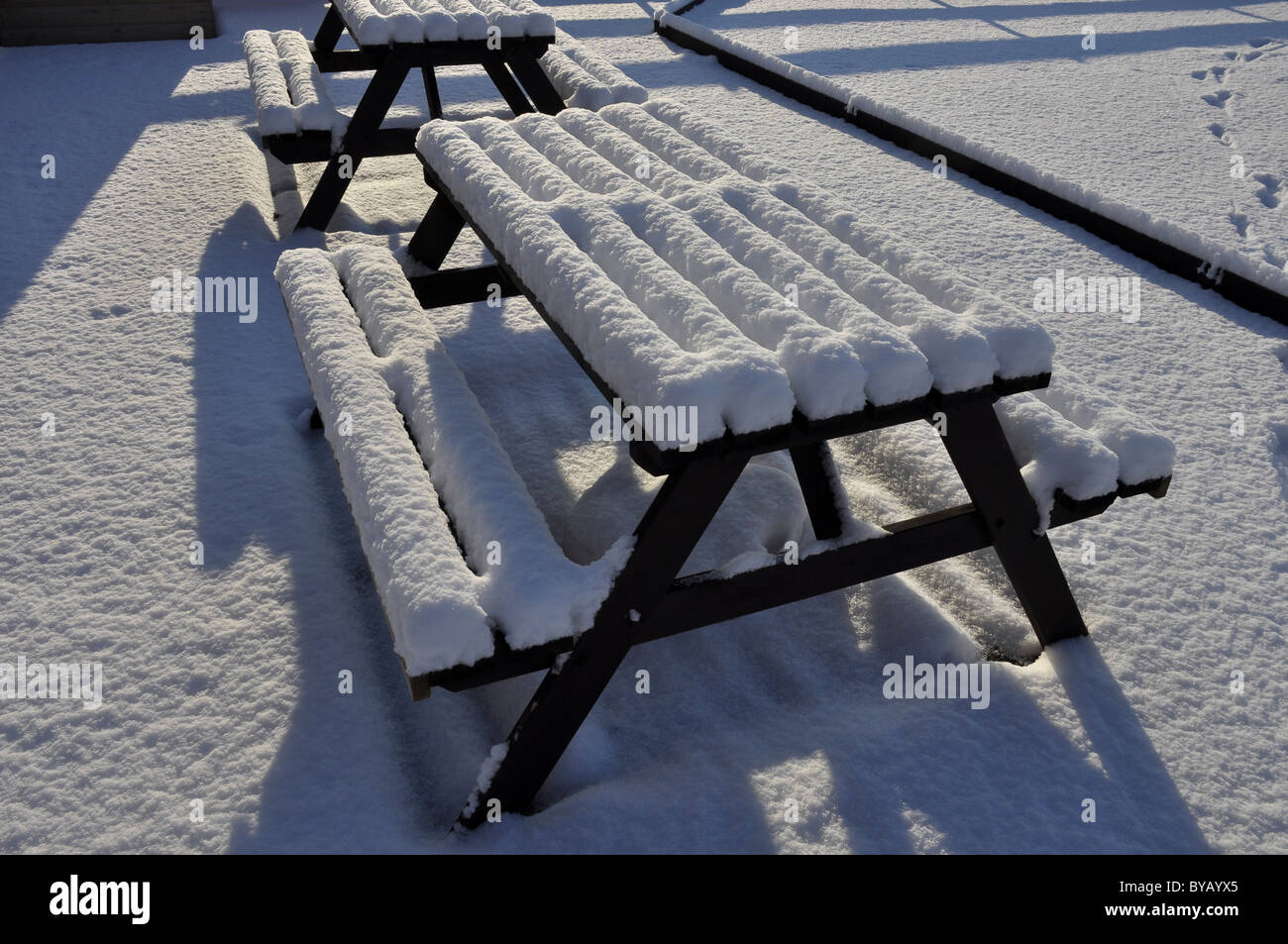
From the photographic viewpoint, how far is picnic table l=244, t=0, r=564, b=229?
3.70m

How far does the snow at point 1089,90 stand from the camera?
4.52 meters

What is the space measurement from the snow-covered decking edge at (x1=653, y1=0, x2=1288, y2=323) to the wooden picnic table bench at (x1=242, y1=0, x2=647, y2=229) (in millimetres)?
1887

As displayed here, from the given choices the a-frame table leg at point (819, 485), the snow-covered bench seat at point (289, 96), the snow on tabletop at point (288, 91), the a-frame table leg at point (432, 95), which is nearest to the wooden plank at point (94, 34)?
the snow on tabletop at point (288, 91)

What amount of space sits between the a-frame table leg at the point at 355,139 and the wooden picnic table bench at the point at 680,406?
165cm

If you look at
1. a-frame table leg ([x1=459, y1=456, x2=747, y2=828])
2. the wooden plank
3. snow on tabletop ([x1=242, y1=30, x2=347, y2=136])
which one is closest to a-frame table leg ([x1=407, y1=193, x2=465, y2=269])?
snow on tabletop ([x1=242, y1=30, x2=347, y2=136])

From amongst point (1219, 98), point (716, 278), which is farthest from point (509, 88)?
point (1219, 98)

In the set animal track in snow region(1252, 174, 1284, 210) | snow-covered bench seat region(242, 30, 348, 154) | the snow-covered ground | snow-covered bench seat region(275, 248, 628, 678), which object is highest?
snow-covered bench seat region(242, 30, 348, 154)

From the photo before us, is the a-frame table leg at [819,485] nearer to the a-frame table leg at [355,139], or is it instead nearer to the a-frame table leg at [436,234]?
the a-frame table leg at [436,234]

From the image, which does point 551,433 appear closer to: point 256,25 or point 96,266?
point 96,266

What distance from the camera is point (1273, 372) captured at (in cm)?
337

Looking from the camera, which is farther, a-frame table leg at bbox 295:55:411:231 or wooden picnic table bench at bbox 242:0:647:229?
a-frame table leg at bbox 295:55:411:231

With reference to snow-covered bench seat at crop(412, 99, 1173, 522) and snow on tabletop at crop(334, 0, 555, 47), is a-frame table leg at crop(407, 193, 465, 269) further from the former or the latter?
snow on tabletop at crop(334, 0, 555, 47)

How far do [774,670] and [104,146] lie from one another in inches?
179
